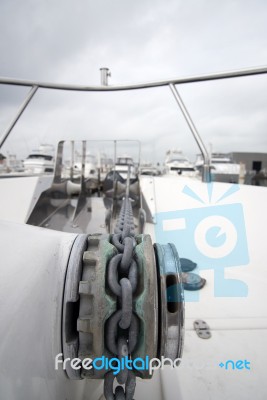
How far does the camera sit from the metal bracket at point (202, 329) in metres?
1.24

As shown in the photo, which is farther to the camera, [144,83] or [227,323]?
[144,83]

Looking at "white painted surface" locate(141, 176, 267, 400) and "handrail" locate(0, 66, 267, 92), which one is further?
"handrail" locate(0, 66, 267, 92)

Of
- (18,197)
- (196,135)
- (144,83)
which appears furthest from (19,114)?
(196,135)

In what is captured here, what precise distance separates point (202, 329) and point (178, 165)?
15.3 metres

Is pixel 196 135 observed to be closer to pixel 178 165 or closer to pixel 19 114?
pixel 19 114

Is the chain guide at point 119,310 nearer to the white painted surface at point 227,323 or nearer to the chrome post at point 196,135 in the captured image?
the white painted surface at point 227,323

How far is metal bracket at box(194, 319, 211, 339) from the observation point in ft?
4.08

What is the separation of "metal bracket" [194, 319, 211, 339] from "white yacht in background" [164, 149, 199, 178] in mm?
10233

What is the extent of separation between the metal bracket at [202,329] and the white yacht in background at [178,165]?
33.6 ft

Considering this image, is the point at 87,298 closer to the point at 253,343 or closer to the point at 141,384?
the point at 141,384

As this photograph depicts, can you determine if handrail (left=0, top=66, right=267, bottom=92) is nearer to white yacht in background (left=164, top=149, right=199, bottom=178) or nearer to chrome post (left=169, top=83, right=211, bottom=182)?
chrome post (left=169, top=83, right=211, bottom=182)

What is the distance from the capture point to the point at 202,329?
1.29 metres

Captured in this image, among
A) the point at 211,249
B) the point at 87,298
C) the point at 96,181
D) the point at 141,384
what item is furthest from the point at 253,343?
the point at 96,181

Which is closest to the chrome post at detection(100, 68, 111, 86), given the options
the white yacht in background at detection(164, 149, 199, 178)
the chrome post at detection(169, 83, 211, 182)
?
the chrome post at detection(169, 83, 211, 182)
